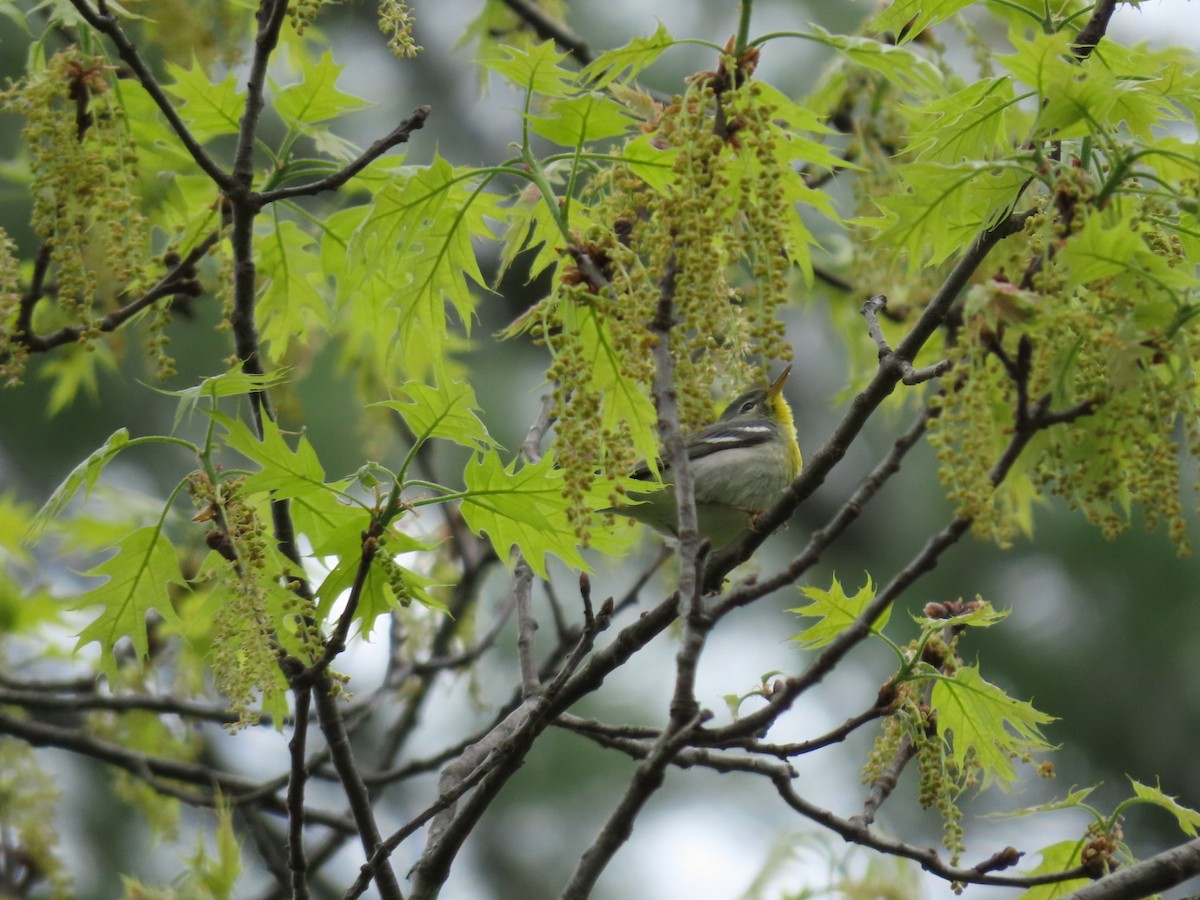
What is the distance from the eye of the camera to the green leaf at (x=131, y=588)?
288cm

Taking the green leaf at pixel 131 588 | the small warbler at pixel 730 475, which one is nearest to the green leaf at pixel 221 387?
the green leaf at pixel 131 588

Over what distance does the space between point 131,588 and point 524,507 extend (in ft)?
3.00

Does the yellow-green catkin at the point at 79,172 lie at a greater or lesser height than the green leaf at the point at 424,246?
greater

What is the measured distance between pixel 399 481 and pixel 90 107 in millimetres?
1305

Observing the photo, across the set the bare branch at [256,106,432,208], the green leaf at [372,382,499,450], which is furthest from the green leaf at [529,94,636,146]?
the green leaf at [372,382,499,450]

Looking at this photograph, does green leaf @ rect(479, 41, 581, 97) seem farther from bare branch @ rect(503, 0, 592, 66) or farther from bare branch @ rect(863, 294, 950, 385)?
bare branch @ rect(503, 0, 592, 66)

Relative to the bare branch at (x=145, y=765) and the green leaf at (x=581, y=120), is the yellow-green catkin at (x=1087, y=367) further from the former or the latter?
the bare branch at (x=145, y=765)

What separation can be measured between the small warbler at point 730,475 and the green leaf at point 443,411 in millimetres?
2120

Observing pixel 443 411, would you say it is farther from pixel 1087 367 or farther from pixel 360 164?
pixel 1087 367

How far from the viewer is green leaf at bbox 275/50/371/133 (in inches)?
129

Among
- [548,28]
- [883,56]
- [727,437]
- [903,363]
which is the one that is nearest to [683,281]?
[903,363]

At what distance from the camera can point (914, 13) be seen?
2822mm

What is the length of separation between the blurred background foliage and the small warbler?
49.0 inches

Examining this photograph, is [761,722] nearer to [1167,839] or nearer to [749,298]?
[749,298]
